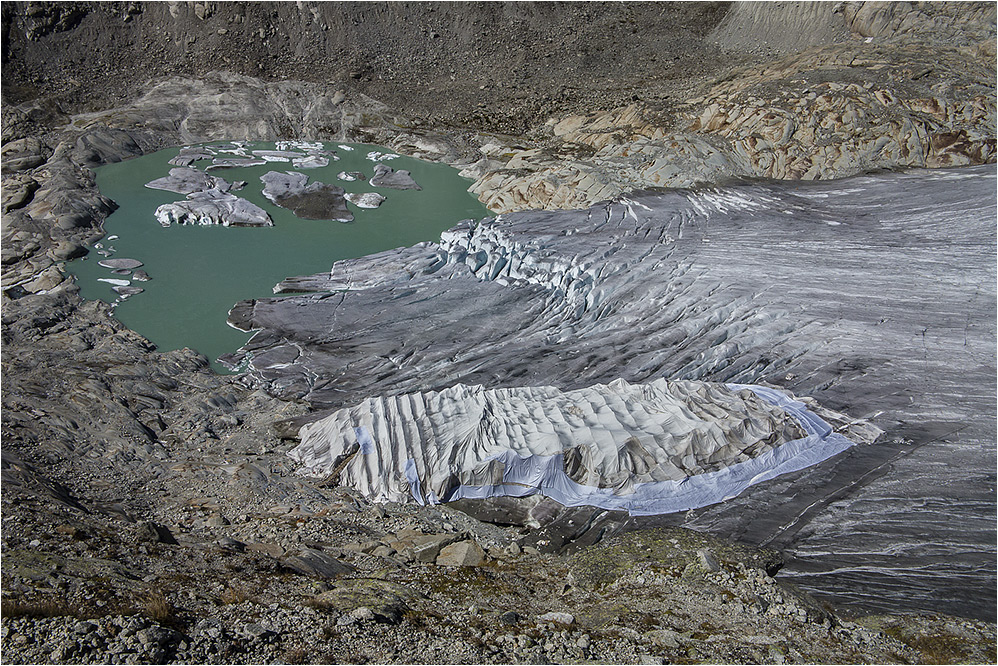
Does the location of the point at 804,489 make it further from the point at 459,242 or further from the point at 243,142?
the point at 243,142

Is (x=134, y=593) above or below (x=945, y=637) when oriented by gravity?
above

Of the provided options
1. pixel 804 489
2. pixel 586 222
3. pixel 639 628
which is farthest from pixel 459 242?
pixel 639 628

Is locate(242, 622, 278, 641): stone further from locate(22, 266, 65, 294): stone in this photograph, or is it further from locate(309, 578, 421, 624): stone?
locate(22, 266, 65, 294): stone

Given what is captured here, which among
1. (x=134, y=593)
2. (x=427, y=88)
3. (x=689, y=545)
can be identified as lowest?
(x=689, y=545)

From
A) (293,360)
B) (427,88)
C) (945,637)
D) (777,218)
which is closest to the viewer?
(945,637)

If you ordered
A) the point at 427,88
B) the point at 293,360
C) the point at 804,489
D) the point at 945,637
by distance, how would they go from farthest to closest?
1. the point at 427,88
2. the point at 293,360
3. the point at 804,489
4. the point at 945,637

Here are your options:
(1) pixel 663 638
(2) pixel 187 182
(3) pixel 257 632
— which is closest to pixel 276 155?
(2) pixel 187 182

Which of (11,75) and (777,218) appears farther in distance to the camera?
(11,75)
